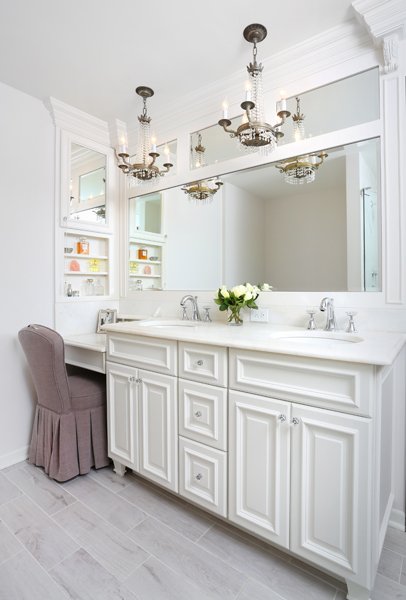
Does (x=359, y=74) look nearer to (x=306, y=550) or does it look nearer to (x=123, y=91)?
(x=123, y=91)

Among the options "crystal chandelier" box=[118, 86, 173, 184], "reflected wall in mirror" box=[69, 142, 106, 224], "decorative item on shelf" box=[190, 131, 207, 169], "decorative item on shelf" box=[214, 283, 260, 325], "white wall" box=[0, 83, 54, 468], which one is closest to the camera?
"decorative item on shelf" box=[214, 283, 260, 325]

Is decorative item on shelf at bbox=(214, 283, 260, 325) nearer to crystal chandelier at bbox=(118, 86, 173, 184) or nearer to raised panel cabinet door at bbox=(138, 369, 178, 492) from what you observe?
raised panel cabinet door at bbox=(138, 369, 178, 492)

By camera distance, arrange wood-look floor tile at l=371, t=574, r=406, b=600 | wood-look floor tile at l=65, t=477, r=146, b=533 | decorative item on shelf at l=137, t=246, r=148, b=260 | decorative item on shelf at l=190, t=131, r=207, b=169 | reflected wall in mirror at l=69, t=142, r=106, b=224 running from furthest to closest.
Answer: decorative item on shelf at l=137, t=246, r=148, b=260
reflected wall in mirror at l=69, t=142, r=106, b=224
decorative item on shelf at l=190, t=131, r=207, b=169
wood-look floor tile at l=65, t=477, r=146, b=533
wood-look floor tile at l=371, t=574, r=406, b=600

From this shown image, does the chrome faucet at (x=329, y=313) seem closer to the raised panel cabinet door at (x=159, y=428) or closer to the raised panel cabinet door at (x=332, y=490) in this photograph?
the raised panel cabinet door at (x=332, y=490)

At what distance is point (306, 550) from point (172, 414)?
2.58 feet

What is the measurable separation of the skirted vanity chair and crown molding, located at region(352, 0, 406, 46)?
2.29 meters

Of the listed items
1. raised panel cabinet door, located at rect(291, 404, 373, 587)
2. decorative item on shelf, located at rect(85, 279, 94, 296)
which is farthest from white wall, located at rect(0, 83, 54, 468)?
raised panel cabinet door, located at rect(291, 404, 373, 587)

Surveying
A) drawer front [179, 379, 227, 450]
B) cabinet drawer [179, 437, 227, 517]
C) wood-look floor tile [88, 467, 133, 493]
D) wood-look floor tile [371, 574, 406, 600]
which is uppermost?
drawer front [179, 379, 227, 450]

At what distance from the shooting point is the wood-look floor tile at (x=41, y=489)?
1.78 metres

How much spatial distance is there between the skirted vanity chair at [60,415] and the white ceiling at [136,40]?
1.65 metres

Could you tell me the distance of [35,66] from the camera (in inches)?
79.3

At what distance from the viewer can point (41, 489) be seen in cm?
192

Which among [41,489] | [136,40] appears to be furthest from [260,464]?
[136,40]

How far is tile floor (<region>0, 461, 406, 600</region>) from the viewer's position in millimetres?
1252
